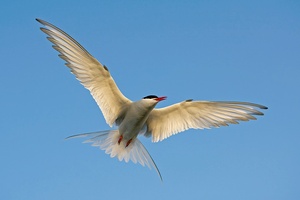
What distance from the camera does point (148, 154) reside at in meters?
8.21

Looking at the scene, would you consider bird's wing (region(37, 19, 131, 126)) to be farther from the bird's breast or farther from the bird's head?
the bird's head

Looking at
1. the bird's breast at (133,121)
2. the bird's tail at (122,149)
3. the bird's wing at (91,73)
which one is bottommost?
the bird's tail at (122,149)

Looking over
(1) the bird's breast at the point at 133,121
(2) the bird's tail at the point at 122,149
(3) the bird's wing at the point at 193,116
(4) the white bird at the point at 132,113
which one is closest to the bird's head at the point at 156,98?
(4) the white bird at the point at 132,113

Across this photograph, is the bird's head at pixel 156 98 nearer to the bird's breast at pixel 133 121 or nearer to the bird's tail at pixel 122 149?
the bird's breast at pixel 133 121

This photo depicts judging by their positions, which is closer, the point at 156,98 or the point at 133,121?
the point at 156,98

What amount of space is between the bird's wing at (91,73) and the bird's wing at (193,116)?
73 centimetres

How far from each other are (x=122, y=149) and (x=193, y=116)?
54.8 inches

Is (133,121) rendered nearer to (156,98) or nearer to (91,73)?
(156,98)

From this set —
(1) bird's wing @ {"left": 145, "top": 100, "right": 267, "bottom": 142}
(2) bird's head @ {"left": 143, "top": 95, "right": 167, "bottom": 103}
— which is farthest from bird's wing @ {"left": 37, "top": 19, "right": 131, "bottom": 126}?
(1) bird's wing @ {"left": 145, "top": 100, "right": 267, "bottom": 142}

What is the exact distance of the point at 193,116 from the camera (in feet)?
27.1

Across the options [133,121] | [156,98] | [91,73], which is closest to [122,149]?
[133,121]

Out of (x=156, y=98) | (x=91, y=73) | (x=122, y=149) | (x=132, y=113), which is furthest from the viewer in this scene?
(x=122, y=149)

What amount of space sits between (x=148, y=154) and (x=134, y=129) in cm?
57

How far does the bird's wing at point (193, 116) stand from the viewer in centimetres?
782
